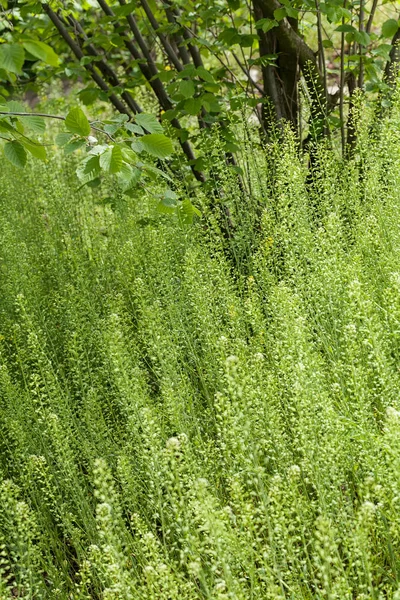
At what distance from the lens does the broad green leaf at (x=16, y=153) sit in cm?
265

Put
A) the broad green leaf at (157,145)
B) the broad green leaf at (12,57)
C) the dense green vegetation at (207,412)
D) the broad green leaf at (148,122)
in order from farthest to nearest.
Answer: the broad green leaf at (148,122) < the broad green leaf at (157,145) < the broad green leaf at (12,57) < the dense green vegetation at (207,412)

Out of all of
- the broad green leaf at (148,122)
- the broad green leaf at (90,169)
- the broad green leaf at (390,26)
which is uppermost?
the broad green leaf at (390,26)

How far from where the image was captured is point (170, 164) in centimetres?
496

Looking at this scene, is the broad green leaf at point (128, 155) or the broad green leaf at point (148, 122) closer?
the broad green leaf at point (128, 155)

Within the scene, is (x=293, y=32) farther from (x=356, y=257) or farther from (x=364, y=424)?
(x=364, y=424)

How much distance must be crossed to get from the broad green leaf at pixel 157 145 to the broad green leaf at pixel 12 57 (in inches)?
19.3

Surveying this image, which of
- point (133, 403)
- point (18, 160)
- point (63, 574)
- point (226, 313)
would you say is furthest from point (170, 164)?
point (63, 574)

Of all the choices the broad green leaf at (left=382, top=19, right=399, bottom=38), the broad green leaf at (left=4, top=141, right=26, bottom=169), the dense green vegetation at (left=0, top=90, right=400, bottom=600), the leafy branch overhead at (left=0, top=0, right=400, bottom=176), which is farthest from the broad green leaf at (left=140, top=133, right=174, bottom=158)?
the broad green leaf at (left=382, top=19, right=399, bottom=38)

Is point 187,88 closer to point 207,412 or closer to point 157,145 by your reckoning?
point 157,145

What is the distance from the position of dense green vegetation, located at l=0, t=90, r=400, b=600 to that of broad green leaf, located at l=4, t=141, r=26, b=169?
A: 54cm

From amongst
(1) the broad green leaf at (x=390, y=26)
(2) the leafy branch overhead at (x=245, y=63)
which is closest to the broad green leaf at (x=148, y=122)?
(2) the leafy branch overhead at (x=245, y=63)

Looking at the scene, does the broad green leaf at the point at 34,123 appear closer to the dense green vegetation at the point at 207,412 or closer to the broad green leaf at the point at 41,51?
the broad green leaf at the point at 41,51

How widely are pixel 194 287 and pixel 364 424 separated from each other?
4.11ft

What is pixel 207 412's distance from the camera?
9.43 feet
